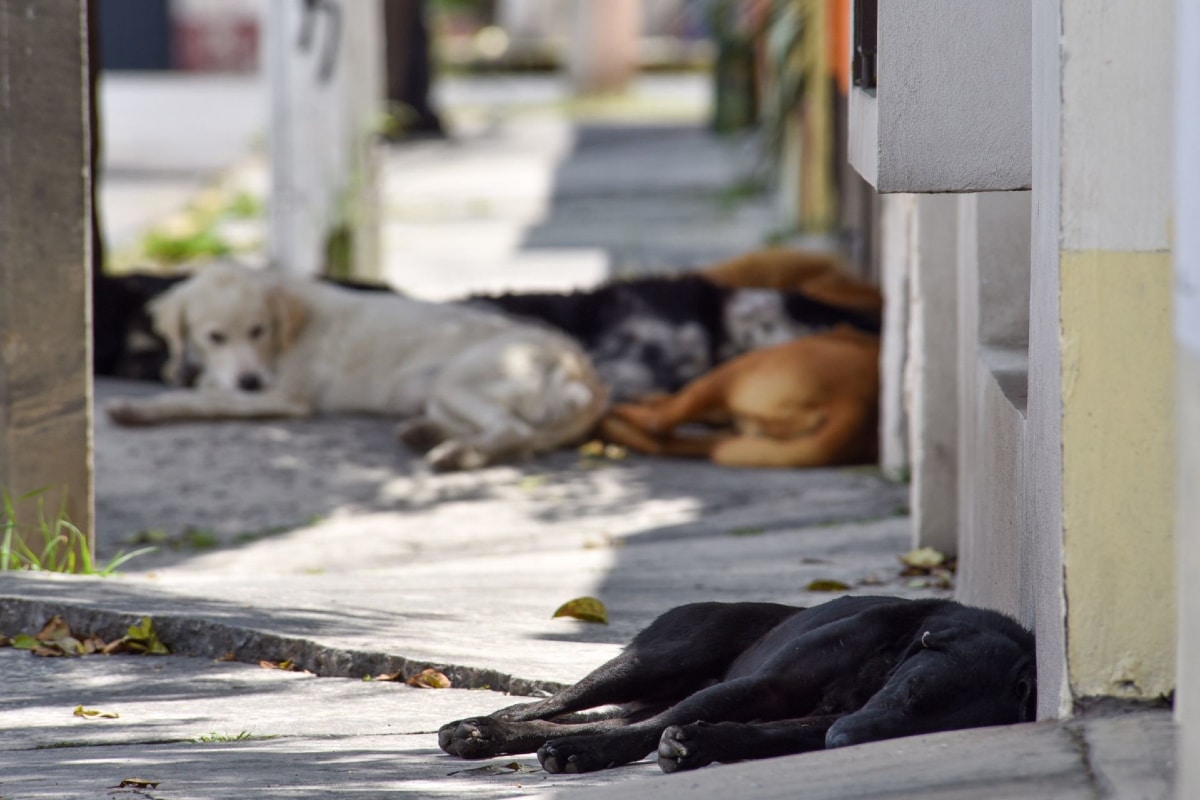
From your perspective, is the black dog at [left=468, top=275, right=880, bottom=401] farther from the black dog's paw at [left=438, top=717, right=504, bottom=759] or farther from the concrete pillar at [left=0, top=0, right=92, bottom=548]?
the black dog's paw at [left=438, top=717, right=504, bottom=759]

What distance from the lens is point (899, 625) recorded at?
3352mm

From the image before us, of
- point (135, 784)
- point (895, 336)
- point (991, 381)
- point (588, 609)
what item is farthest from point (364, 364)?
point (135, 784)

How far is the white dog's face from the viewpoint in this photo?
8195mm

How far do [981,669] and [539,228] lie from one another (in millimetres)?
11544

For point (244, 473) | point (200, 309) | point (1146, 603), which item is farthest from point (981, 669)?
point (200, 309)

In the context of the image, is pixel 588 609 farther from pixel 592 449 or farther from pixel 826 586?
pixel 592 449

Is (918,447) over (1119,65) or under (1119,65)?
under

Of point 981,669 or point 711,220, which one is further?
point 711,220

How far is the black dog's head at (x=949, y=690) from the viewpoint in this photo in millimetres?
3057

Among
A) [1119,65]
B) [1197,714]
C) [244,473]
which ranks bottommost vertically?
[244,473]

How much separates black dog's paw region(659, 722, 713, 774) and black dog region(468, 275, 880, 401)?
5275 millimetres

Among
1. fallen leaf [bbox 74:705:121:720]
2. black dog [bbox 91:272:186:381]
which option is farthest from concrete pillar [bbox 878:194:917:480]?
black dog [bbox 91:272:186:381]

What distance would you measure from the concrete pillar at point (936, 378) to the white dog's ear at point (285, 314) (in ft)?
12.0

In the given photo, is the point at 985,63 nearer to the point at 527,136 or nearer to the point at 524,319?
the point at 524,319
